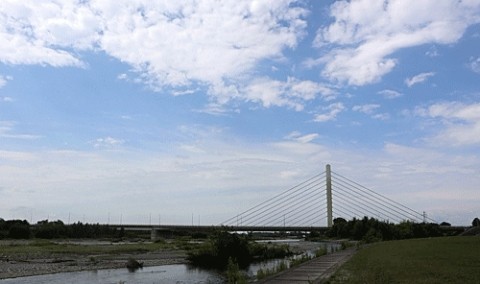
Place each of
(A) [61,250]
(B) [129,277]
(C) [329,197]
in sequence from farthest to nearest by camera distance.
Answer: (C) [329,197] → (A) [61,250] → (B) [129,277]

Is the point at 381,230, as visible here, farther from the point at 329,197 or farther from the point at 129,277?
the point at 129,277

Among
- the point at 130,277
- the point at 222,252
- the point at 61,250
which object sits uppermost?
the point at 222,252

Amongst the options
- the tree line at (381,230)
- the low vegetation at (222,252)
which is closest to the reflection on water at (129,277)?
the low vegetation at (222,252)

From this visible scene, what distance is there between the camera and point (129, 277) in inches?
1442

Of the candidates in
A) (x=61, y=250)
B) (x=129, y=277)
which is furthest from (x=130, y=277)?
(x=61, y=250)

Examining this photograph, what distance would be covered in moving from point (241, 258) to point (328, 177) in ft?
247

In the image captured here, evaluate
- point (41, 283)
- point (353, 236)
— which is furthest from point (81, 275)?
point (353, 236)

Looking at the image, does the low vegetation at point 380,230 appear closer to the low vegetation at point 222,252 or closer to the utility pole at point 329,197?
the utility pole at point 329,197

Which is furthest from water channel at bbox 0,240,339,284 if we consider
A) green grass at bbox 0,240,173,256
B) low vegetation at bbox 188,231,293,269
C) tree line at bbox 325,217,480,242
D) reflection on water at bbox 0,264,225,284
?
tree line at bbox 325,217,480,242

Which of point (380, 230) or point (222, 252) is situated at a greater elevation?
point (380, 230)

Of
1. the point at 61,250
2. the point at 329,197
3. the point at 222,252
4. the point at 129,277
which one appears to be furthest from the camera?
the point at 329,197

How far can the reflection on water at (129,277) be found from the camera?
33.5 m

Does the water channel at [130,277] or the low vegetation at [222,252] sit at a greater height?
the low vegetation at [222,252]

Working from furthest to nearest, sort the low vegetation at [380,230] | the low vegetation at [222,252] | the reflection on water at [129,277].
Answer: the low vegetation at [380,230], the low vegetation at [222,252], the reflection on water at [129,277]
